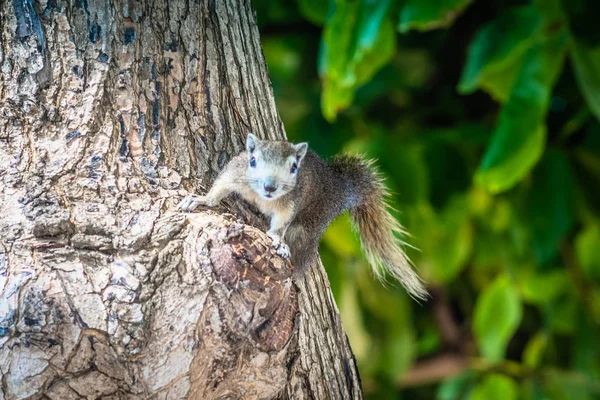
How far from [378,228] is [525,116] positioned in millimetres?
987

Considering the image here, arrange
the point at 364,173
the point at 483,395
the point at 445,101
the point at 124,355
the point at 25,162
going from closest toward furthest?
the point at 124,355 < the point at 25,162 < the point at 364,173 < the point at 483,395 < the point at 445,101

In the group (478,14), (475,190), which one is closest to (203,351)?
(475,190)

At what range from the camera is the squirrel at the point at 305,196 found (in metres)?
1.51

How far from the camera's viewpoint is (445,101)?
4289mm

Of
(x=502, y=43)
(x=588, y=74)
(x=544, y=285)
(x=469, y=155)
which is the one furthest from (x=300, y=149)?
(x=544, y=285)

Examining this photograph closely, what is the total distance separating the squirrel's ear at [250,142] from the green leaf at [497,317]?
2407mm

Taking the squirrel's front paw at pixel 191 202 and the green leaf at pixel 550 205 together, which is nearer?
the squirrel's front paw at pixel 191 202

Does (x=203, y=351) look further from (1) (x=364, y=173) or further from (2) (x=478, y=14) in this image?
(2) (x=478, y=14)

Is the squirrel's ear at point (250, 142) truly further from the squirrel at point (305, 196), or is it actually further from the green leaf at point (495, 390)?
the green leaf at point (495, 390)

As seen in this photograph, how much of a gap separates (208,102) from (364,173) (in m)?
0.49

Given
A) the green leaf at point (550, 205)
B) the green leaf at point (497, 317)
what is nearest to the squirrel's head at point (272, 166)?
the green leaf at point (550, 205)

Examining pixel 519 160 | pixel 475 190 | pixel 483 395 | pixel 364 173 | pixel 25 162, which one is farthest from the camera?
pixel 475 190

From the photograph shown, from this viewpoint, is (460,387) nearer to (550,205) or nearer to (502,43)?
(550,205)

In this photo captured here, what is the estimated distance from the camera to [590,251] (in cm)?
365
